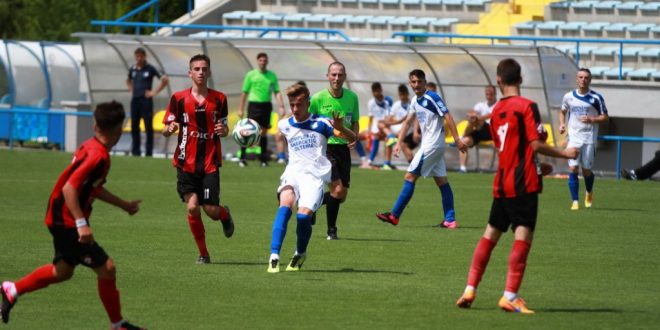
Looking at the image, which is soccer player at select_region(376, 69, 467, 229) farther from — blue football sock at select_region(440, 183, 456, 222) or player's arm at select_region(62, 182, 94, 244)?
player's arm at select_region(62, 182, 94, 244)

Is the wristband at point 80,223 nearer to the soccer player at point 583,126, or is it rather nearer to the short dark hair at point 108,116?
the short dark hair at point 108,116

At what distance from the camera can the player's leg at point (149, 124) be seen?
28459 mm

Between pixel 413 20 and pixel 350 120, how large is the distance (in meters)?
22.4

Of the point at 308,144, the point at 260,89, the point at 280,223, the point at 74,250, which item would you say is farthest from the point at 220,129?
the point at 260,89

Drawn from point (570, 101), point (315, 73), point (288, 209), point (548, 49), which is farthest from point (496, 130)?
point (315, 73)

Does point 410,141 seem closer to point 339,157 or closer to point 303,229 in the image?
point 339,157

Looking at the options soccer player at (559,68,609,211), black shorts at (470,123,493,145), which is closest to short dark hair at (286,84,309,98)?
soccer player at (559,68,609,211)

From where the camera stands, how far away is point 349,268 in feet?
41.5

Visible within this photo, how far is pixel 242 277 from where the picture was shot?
38.9 feet

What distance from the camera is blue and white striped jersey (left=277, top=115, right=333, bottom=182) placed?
Result: 40.4 feet

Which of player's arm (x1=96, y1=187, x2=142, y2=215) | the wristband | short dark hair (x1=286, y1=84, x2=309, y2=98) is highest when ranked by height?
short dark hair (x1=286, y1=84, x2=309, y2=98)

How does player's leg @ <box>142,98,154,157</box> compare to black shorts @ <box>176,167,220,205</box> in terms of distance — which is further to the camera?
player's leg @ <box>142,98,154,157</box>

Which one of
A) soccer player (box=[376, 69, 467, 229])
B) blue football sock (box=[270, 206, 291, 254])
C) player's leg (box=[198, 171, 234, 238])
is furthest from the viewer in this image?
soccer player (box=[376, 69, 467, 229])

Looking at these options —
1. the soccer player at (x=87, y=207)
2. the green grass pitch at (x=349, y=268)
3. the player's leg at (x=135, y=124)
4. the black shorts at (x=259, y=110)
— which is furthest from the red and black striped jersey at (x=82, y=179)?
the player's leg at (x=135, y=124)
